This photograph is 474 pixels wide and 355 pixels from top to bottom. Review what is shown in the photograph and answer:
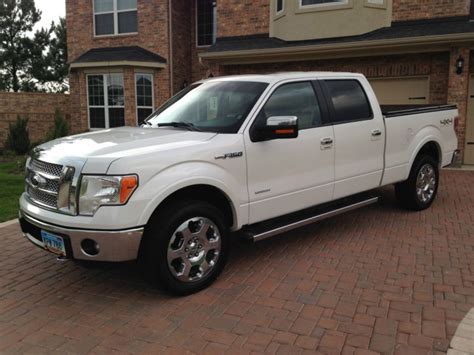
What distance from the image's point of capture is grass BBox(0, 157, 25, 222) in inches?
283

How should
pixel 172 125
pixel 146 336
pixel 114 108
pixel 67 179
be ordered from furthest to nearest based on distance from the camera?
pixel 114 108
pixel 172 125
pixel 67 179
pixel 146 336

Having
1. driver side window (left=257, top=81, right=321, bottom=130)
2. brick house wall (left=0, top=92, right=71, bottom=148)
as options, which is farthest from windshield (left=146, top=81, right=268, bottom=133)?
brick house wall (left=0, top=92, right=71, bottom=148)

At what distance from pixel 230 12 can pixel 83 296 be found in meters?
11.7

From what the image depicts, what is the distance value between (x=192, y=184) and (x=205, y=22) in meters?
15.5

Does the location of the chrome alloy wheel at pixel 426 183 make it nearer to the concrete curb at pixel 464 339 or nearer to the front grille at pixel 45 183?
the concrete curb at pixel 464 339

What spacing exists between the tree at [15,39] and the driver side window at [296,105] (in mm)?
34826

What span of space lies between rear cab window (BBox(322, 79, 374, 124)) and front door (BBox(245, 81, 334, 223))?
0.66ft

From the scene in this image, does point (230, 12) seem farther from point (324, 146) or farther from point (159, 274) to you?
point (159, 274)

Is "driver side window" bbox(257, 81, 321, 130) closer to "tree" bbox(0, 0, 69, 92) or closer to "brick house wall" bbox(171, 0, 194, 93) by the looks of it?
"brick house wall" bbox(171, 0, 194, 93)

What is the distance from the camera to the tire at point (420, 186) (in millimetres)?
6754

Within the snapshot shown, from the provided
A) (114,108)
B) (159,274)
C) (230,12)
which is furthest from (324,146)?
(114,108)

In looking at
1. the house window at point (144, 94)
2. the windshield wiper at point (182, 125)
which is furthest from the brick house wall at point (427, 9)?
the windshield wiper at point (182, 125)

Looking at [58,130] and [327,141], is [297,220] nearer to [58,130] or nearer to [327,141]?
[327,141]

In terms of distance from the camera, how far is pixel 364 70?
Result: 40.5 feet
